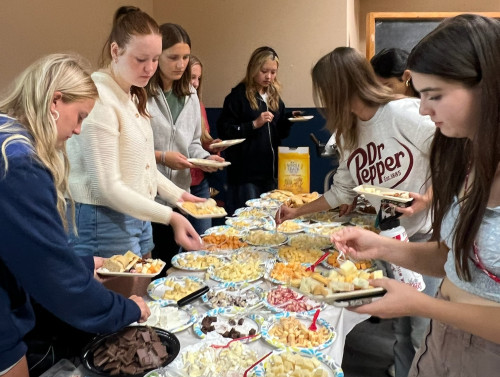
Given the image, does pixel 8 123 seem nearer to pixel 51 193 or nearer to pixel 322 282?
pixel 51 193

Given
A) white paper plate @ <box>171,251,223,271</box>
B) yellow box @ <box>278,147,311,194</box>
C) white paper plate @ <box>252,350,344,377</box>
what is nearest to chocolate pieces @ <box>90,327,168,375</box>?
white paper plate @ <box>252,350,344,377</box>

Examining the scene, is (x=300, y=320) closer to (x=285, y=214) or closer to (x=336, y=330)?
(x=336, y=330)

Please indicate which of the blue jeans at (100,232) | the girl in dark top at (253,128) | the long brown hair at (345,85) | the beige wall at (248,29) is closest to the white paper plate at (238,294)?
the blue jeans at (100,232)

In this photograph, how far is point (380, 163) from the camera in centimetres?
229

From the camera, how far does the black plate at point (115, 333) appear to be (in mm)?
1297

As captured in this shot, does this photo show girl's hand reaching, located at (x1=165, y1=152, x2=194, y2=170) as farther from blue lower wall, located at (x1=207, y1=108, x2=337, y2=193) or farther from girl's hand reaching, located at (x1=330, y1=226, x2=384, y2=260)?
blue lower wall, located at (x1=207, y1=108, x2=337, y2=193)

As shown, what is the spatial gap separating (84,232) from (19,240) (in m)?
0.91

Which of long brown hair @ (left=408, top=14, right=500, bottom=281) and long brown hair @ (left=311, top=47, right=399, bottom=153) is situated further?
long brown hair @ (left=311, top=47, right=399, bottom=153)

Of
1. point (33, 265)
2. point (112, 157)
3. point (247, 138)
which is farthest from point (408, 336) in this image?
point (247, 138)

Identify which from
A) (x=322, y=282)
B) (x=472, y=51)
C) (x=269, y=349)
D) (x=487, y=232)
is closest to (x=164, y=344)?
(x=269, y=349)

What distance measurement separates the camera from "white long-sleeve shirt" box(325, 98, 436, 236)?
2143mm

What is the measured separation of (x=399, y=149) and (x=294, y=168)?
1.28 meters

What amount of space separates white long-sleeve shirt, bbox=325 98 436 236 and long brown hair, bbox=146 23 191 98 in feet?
4.02

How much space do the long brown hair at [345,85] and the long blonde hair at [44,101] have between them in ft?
4.23
